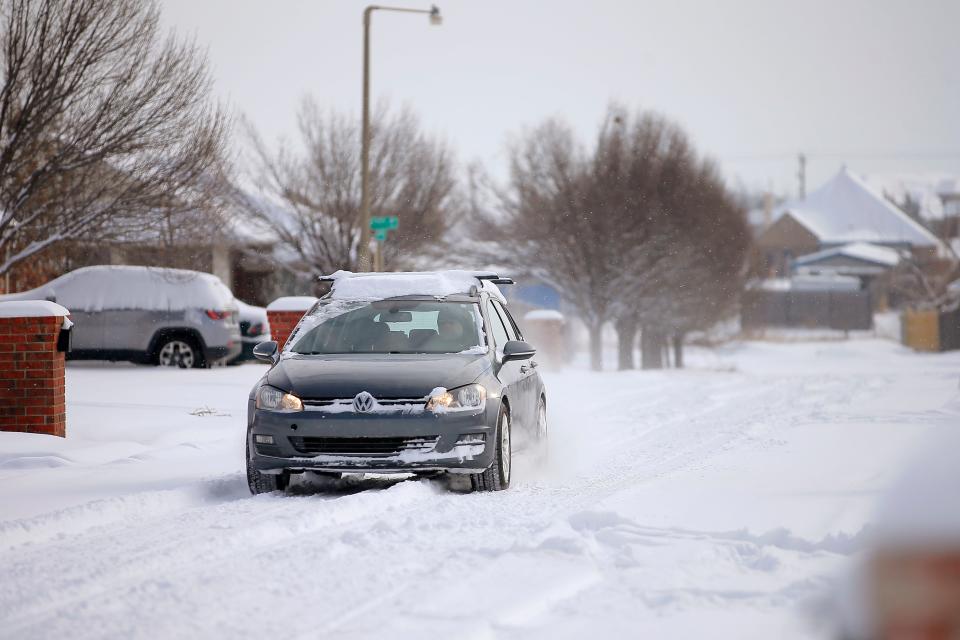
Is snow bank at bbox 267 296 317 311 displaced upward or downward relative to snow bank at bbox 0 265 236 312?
downward

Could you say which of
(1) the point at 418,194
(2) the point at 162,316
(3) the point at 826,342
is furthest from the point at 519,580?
(3) the point at 826,342

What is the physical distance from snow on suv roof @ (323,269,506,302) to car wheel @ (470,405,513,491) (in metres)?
1.45

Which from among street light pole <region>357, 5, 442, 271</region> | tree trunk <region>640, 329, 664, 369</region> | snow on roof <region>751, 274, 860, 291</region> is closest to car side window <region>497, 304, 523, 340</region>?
street light pole <region>357, 5, 442, 271</region>

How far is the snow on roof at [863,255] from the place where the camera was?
3044 inches

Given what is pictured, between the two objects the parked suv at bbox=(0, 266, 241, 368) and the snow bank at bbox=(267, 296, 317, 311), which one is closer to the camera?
the snow bank at bbox=(267, 296, 317, 311)

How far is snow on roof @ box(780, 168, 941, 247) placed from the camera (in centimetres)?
8725

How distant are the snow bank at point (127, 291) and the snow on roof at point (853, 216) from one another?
231 feet

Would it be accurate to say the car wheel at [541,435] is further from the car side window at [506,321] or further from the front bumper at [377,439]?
the front bumper at [377,439]

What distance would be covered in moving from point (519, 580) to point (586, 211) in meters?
28.4

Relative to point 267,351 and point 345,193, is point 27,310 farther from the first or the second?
point 345,193

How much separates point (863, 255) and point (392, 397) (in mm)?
73740

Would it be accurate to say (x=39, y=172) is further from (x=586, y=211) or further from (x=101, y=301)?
(x=586, y=211)

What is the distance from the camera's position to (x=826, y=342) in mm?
59062

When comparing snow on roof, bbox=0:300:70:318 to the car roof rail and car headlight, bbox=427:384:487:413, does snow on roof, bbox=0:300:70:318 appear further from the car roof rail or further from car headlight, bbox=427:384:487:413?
car headlight, bbox=427:384:487:413
